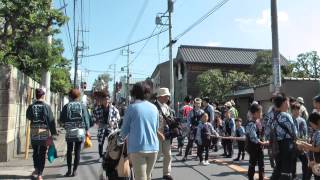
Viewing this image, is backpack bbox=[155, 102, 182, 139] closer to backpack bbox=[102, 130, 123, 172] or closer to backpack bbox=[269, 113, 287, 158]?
backpack bbox=[102, 130, 123, 172]

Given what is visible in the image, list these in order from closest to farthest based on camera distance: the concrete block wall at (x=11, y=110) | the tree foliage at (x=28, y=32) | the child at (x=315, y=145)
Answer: the child at (x=315, y=145) < the concrete block wall at (x=11, y=110) < the tree foliage at (x=28, y=32)

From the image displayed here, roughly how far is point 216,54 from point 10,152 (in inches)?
1302

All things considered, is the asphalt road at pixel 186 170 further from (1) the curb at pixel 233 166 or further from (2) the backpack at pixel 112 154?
(2) the backpack at pixel 112 154

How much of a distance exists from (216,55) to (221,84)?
32.3 ft

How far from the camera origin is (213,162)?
11.7m

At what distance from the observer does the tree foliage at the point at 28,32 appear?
11.7 meters

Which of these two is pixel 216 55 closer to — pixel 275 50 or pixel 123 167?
pixel 275 50

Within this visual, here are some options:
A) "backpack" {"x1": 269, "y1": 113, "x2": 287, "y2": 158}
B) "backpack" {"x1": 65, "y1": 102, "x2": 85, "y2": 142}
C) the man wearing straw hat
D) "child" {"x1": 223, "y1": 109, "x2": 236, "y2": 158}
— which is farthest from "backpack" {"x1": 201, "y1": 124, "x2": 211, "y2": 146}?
"backpack" {"x1": 269, "y1": 113, "x2": 287, "y2": 158}

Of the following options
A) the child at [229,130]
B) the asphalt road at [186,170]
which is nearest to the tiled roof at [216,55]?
the child at [229,130]

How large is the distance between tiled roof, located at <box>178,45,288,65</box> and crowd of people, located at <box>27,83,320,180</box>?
2876cm

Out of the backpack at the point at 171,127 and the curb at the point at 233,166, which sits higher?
the backpack at the point at 171,127

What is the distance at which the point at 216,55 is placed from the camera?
1674 inches

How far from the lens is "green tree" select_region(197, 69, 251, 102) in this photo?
32.8m

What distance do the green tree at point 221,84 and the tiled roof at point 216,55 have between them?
7.09 m
